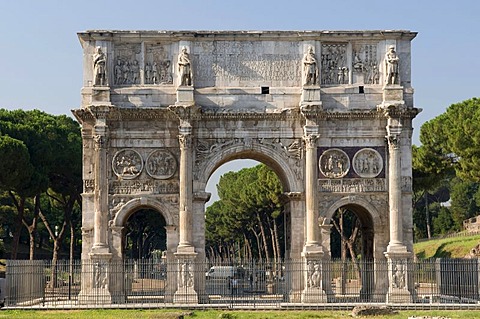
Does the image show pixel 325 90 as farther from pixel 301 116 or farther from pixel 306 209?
pixel 306 209

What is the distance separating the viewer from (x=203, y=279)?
28328 millimetres

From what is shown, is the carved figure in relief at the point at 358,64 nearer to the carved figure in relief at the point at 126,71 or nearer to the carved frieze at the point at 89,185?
the carved figure in relief at the point at 126,71

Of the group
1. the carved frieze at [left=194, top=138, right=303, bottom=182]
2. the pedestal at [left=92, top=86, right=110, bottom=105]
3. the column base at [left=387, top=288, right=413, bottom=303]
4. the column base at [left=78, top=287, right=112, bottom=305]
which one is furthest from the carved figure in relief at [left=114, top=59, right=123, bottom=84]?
the column base at [left=387, top=288, right=413, bottom=303]

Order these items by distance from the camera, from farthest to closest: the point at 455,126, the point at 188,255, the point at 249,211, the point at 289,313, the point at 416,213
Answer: the point at 416,213, the point at 249,211, the point at 455,126, the point at 188,255, the point at 289,313

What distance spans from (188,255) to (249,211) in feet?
116

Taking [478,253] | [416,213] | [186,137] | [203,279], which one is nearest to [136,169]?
[186,137]

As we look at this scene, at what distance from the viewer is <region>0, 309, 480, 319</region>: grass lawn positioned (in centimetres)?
2342

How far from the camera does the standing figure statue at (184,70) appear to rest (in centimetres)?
2894

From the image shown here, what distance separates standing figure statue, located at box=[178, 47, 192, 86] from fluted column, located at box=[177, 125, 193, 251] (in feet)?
5.75

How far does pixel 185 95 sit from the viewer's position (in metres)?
28.9

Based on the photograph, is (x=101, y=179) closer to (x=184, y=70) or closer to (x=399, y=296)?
(x=184, y=70)

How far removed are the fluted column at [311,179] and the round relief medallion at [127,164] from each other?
6.43 m

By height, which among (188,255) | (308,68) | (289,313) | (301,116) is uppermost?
(308,68)

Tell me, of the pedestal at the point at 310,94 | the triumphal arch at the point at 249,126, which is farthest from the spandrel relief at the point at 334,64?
the pedestal at the point at 310,94
